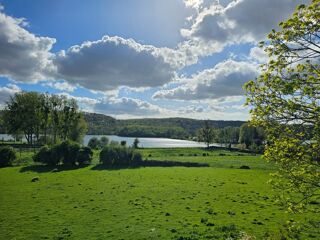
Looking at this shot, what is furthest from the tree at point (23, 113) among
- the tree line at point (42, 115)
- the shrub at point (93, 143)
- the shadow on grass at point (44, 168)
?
the shadow on grass at point (44, 168)

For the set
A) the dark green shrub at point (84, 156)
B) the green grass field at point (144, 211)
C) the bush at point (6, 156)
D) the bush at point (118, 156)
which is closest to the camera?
the green grass field at point (144, 211)

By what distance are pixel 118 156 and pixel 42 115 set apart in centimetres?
3804

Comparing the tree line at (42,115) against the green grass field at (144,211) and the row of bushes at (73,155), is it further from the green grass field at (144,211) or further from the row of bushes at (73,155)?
the green grass field at (144,211)

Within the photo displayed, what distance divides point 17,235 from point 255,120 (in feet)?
58.1

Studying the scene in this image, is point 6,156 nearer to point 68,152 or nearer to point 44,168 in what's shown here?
point 44,168

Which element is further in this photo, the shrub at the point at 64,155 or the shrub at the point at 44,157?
the shrub at the point at 64,155

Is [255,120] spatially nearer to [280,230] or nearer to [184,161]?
[280,230]

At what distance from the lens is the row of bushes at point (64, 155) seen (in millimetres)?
62219

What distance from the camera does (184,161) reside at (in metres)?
69.2

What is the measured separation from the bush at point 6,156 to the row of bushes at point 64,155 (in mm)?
4838

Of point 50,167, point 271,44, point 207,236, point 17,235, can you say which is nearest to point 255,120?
point 271,44

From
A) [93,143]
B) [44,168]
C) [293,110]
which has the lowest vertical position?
[44,168]

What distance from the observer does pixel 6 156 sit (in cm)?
6044

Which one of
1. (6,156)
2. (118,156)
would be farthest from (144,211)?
(6,156)
